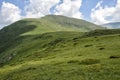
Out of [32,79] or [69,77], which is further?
[32,79]

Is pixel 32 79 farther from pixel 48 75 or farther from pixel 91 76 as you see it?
pixel 91 76

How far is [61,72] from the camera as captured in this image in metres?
41.8

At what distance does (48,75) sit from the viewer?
41688mm

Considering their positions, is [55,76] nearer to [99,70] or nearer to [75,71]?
[75,71]

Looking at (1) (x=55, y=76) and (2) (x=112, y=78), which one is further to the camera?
(1) (x=55, y=76)

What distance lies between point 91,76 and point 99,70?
9.05 feet

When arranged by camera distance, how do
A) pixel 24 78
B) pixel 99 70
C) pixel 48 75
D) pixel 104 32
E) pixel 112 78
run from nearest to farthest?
1. pixel 112 78
2. pixel 99 70
3. pixel 48 75
4. pixel 24 78
5. pixel 104 32

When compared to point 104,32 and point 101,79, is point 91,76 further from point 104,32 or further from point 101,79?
point 104,32

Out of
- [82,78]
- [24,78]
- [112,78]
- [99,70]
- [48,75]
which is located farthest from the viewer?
[24,78]

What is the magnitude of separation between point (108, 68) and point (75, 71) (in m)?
5.56

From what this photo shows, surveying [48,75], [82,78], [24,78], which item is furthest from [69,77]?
[24,78]

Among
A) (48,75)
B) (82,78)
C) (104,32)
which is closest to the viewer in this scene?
(82,78)

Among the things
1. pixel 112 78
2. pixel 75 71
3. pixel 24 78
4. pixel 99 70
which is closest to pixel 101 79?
pixel 112 78

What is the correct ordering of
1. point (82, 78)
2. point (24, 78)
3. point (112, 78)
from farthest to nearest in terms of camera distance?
point (24, 78)
point (82, 78)
point (112, 78)
